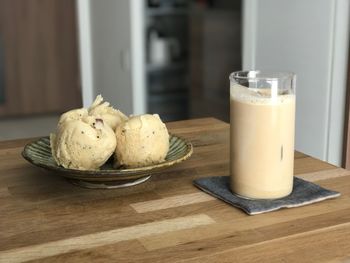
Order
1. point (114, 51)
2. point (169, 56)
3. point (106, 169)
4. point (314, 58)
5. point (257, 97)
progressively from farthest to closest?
1. point (169, 56)
2. point (114, 51)
3. point (314, 58)
4. point (106, 169)
5. point (257, 97)

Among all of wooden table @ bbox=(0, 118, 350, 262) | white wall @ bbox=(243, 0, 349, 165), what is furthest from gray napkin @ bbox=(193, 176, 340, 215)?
white wall @ bbox=(243, 0, 349, 165)

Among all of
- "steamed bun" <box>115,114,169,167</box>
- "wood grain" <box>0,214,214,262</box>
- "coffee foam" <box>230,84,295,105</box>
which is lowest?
"wood grain" <box>0,214,214,262</box>

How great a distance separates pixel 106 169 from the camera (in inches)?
41.9

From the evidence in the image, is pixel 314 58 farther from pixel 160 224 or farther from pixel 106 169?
pixel 160 224

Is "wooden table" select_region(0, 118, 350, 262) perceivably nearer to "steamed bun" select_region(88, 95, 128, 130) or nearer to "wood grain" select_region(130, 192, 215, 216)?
"wood grain" select_region(130, 192, 215, 216)

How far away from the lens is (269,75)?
102cm

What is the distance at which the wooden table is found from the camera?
31.3 inches

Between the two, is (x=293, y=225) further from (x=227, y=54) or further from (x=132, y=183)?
(x=227, y=54)

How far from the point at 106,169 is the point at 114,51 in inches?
86.9

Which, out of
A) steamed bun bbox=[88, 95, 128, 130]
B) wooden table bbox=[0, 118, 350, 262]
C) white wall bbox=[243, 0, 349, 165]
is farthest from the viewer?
white wall bbox=[243, 0, 349, 165]

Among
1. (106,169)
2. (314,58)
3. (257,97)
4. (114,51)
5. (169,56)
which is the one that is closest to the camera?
(257,97)

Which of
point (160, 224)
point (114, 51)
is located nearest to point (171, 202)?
point (160, 224)

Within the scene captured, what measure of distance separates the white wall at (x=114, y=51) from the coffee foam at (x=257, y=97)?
2.04 meters

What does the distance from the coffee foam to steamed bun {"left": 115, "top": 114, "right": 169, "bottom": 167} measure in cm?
16
